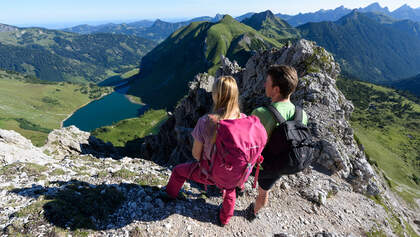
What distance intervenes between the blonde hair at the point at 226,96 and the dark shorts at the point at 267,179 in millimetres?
3482

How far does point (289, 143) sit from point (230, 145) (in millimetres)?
2387

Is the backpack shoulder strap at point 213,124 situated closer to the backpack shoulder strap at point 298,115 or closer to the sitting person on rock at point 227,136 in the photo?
the sitting person on rock at point 227,136

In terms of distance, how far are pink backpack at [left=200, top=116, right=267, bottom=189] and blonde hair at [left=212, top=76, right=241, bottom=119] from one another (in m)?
0.37

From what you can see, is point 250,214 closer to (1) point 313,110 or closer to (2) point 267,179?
(2) point 267,179

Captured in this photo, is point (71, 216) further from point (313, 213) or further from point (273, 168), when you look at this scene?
point (313, 213)

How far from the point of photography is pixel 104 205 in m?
9.89

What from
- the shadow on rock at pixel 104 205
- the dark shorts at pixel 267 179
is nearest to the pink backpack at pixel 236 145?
the dark shorts at pixel 267 179

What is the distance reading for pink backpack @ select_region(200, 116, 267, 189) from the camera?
6480mm

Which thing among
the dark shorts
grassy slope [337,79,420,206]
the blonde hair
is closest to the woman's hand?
the blonde hair

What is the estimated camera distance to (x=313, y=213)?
12.4 m

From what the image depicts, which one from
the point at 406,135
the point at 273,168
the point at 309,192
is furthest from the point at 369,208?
the point at 406,135

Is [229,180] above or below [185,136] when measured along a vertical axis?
above

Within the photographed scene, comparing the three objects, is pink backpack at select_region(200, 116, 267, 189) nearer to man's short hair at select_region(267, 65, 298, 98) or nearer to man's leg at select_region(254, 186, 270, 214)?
man's short hair at select_region(267, 65, 298, 98)

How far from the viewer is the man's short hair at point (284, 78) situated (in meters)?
7.50
